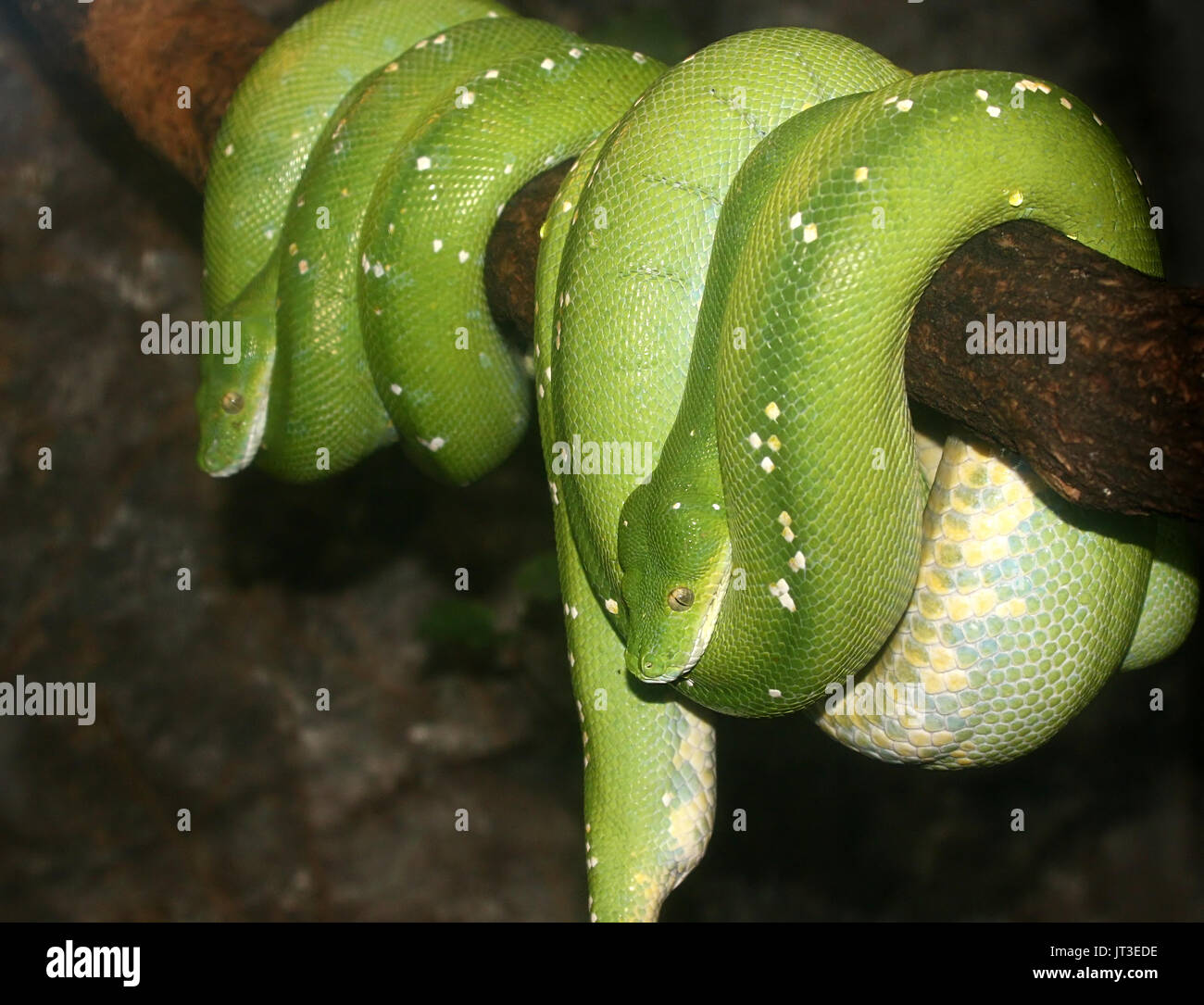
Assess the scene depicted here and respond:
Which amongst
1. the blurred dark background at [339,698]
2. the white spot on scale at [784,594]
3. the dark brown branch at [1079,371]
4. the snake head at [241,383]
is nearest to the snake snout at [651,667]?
the white spot on scale at [784,594]

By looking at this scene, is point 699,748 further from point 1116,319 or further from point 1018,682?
point 1116,319

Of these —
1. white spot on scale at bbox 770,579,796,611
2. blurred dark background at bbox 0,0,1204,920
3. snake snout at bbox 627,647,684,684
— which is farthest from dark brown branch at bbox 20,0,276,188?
white spot on scale at bbox 770,579,796,611

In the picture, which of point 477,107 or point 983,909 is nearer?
point 477,107

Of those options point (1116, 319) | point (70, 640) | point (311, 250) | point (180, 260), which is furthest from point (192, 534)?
point (1116, 319)

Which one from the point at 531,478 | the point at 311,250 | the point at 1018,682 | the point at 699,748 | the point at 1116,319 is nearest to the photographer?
the point at 1116,319

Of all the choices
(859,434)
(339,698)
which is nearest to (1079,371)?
(859,434)

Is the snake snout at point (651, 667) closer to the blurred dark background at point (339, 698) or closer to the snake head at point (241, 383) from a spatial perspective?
the snake head at point (241, 383)

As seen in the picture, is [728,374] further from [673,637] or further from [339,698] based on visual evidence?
[339,698]
